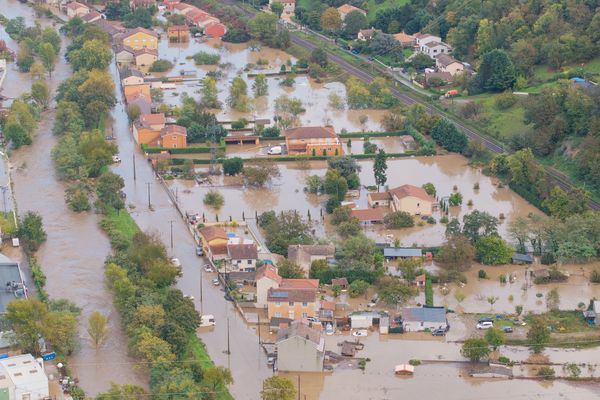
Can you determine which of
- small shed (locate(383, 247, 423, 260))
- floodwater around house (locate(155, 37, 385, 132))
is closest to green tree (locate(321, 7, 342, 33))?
floodwater around house (locate(155, 37, 385, 132))

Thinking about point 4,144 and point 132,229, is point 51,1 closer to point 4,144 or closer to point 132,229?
point 4,144

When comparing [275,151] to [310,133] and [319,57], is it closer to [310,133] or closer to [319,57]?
[310,133]

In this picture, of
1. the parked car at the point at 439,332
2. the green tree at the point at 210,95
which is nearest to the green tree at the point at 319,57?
the green tree at the point at 210,95

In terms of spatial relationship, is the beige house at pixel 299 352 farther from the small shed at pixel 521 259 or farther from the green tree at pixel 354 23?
the green tree at pixel 354 23

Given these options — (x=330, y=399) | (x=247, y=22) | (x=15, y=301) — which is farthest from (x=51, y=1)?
(x=330, y=399)

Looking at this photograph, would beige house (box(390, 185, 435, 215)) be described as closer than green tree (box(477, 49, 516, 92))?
Yes

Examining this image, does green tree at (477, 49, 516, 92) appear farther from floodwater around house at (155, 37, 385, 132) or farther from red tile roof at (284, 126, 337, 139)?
red tile roof at (284, 126, 337, 139)
